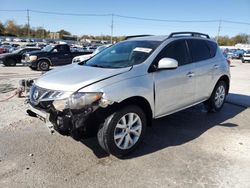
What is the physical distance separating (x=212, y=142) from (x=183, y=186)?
1610 mm

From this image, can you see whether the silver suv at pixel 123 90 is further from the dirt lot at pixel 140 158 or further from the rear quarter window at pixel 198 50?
the dirt lot at pixel 140 158

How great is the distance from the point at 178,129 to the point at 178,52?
148 centimetres

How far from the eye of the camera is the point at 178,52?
4871 mm

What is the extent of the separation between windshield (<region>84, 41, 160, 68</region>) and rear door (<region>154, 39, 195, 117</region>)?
254 mm

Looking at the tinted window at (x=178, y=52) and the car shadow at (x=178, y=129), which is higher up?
the tinted window at (x=178, y=52)

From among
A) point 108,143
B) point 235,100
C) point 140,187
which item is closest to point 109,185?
point 140,187

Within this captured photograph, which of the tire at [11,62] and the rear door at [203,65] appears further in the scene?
the tire at [11,62]

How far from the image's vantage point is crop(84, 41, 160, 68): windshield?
4.36 m

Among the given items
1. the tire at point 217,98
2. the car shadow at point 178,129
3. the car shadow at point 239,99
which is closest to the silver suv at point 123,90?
the car shadow at point 178,129

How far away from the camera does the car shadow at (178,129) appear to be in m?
4.29

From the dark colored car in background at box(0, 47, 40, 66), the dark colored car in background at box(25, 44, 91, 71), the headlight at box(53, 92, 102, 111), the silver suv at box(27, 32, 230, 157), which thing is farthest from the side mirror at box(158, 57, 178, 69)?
the dark colored car in background at box(0, 47, 40, 66)

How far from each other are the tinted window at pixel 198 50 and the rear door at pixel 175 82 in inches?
8.6

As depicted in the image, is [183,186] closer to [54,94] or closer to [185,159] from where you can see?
[185,159]

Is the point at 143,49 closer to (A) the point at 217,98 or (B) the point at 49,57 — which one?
(A) the point at 217,98
